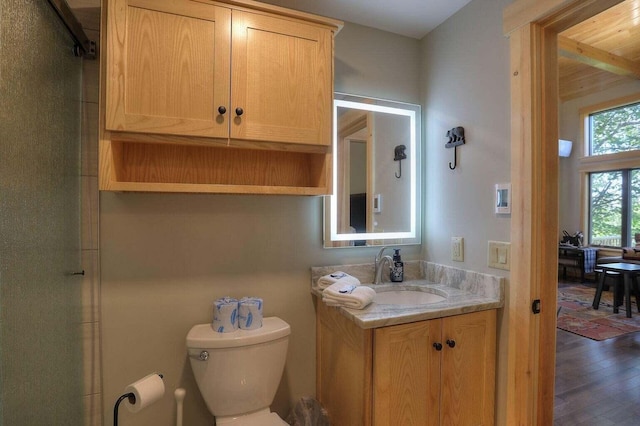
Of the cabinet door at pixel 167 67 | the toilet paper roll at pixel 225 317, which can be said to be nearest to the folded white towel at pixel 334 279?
the toilet paper roll at pixel 225 317

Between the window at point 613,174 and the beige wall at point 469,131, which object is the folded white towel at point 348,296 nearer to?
the beige wall at point 469,131

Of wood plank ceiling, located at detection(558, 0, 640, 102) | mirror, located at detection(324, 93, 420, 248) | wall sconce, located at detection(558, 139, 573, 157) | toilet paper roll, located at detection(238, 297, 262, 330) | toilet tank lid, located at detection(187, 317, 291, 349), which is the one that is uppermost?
wood plank ceiling, located at detection(558, 0, 640, 102)

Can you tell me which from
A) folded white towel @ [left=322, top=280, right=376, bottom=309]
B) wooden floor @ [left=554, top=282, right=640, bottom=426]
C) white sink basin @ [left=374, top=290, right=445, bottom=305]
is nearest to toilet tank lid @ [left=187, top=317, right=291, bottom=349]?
folded white towel @ [left=322, top=280, right=376, bottom=309]

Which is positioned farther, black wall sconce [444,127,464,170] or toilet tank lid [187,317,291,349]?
black wall sconce [444,127,464,170]

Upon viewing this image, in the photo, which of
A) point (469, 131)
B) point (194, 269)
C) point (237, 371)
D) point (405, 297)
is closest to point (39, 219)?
point (194, 269)

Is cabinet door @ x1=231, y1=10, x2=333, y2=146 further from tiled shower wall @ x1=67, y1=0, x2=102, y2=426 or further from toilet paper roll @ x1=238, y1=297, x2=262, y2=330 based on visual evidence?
toilet paper roll @ x1=238, y1=297, x2=262, y2=330

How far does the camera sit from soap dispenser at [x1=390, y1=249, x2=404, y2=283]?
5.82 ft

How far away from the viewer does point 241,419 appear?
4.36ft

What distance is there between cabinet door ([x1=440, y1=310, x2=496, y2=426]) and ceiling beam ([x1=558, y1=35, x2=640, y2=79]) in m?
1.61

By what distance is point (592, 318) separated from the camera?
11.8ft

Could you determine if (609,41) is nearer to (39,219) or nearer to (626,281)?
(626,281)

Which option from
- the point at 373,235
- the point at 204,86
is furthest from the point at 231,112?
the point at 373,235

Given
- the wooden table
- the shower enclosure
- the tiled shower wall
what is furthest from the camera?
the wooden table

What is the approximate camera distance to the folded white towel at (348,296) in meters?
1.30
